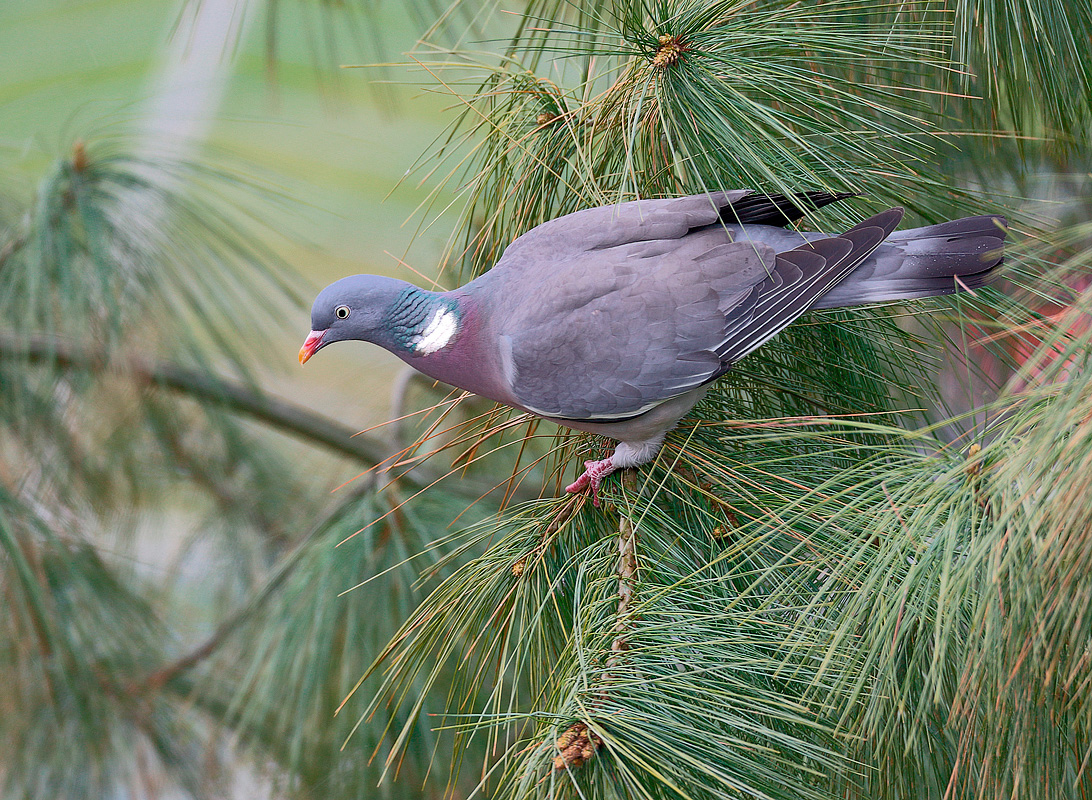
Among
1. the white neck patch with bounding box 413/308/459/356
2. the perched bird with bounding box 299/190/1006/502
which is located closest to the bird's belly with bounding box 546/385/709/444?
the perched bird with bounding box 299/190/1006/502

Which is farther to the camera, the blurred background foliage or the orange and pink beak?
the orange and pink beak

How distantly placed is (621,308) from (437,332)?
14 cm

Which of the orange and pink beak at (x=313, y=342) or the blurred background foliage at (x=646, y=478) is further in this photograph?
the orange and pink beak at (x=313, y=342)

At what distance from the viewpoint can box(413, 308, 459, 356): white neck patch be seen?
0.69m

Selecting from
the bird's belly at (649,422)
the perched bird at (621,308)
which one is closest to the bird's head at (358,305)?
the perched bird at (621,308)

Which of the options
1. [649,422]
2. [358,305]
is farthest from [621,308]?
[358,305]

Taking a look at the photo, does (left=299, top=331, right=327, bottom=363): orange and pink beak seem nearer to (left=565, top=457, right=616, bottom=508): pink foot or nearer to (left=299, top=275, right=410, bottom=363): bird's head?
(left=299, top=275, right=410, bottom=363): bird's head

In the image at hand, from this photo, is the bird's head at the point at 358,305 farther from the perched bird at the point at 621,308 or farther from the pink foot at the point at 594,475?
the pink foot at the point at 594,475

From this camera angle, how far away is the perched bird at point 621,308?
2.08 ft

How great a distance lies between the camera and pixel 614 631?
1.63 ft

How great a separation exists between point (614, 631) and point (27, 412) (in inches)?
35.4

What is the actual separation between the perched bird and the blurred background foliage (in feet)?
0.11

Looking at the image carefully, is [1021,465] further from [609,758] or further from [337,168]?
[337,168]

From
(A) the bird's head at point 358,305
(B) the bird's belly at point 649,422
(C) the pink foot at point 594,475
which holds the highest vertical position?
(A) the bird's head at point 358,305
